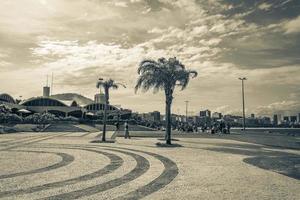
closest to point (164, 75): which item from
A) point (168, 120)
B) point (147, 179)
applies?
point (168, 120)

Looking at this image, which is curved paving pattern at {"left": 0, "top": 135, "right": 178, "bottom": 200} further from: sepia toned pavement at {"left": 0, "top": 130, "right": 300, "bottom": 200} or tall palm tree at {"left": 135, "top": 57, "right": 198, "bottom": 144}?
tall palm tree at {"left": 135, "top": 57, "right": 198, "bottom": 144}

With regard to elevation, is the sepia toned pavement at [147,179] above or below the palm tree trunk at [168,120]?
below

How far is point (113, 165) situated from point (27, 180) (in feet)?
14.4

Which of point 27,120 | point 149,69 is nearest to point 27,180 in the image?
point 149,69

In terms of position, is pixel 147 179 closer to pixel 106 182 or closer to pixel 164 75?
pixel 106 182

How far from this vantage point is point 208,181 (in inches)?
424

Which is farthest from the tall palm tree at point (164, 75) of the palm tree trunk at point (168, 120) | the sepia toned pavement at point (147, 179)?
the sepia toned pavement at point (147, 179)

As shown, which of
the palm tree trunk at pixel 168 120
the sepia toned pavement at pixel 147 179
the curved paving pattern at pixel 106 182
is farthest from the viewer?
the palm tree trunk at pixel 168 120

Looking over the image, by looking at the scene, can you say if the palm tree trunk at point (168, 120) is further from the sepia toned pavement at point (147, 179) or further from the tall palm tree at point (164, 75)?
the sepia toned pavement at point (147, 179)

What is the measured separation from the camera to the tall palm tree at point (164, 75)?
2758 cm

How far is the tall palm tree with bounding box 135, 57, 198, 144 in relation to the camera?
1086 inches

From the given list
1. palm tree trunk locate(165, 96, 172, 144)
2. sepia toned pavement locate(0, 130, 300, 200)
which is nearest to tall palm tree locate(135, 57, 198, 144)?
palm tree trunk locate(165, 96, 172, 144)

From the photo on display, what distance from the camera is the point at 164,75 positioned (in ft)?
89.9

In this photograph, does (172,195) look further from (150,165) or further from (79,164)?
(79,164)
